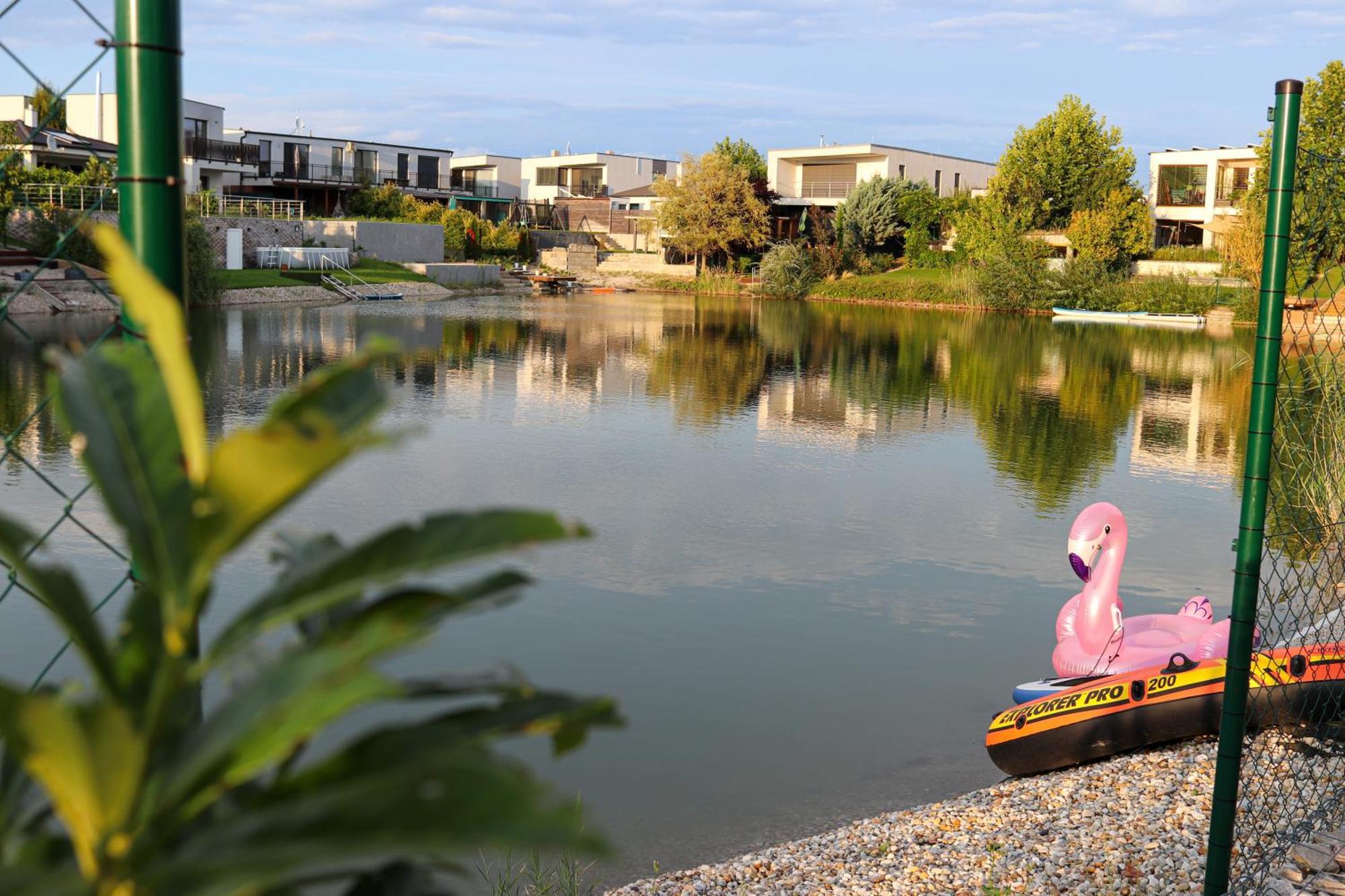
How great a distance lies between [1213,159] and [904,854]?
47099 mm

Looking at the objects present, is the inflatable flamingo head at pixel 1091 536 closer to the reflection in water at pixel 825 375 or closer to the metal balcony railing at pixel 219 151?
the reflection in water at pixel 825 375

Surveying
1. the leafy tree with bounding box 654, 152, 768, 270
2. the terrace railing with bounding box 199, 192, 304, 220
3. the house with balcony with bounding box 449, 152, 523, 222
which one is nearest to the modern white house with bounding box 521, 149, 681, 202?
the house with balcony with bounding box 449, 152, 523, 222

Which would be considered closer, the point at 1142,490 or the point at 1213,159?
the point at 1142,490

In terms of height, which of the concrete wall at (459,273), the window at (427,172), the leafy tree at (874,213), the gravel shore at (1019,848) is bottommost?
the gravel shore at (1019,848)

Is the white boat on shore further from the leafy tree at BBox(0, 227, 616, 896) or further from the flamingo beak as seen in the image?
the leafy tree at BBox(0, 227, 616, 896)

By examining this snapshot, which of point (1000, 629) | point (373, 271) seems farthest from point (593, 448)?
point (373, 271)

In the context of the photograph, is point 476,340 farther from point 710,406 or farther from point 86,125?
point 86,125

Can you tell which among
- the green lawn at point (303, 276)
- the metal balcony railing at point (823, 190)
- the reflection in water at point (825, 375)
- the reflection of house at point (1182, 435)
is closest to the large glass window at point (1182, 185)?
the metal balcony railing at point (823, 190)

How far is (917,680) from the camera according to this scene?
6793 millimetres

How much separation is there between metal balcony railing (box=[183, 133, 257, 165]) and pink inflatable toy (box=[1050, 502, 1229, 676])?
4342 centimetres

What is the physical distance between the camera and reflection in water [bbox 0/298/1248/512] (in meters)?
14.6

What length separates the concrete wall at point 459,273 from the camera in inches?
1682

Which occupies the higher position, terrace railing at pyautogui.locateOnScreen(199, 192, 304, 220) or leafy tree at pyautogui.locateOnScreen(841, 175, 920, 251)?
leafy tree at pyautogui.locateOnScreen(841, 175, 920, 251)

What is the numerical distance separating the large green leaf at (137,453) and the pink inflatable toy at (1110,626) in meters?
5.90
